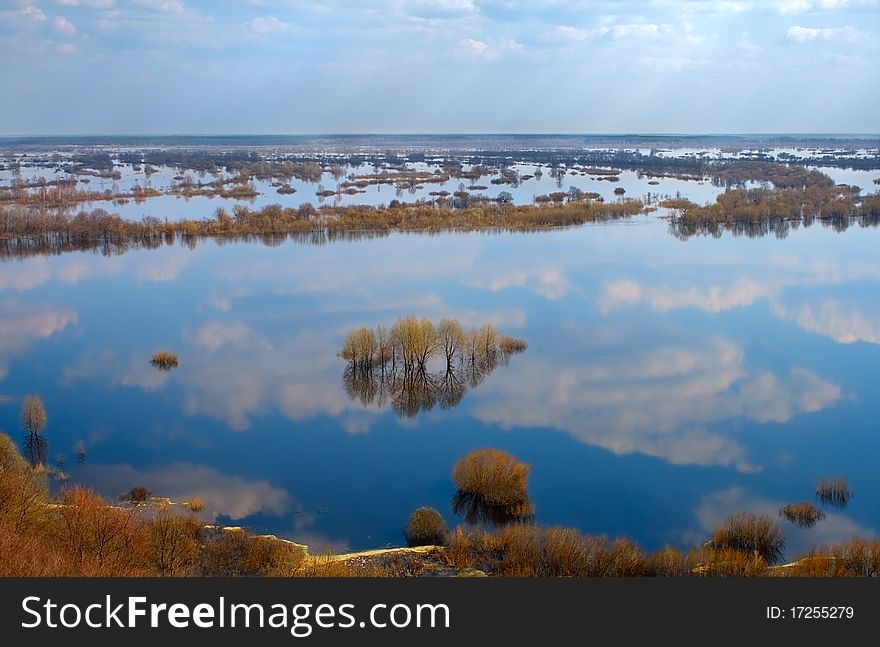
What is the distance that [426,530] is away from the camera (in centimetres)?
912

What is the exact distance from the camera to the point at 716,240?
26828 millimetres

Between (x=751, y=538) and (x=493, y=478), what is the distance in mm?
2922

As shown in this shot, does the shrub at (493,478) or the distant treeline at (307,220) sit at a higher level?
the distant treeline at (307,220)

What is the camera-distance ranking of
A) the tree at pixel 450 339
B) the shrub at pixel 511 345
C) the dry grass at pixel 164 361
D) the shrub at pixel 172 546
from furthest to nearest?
1. the shrub at pixel 511 345
2. the dry grass at pixel 164 361
3. the tree at pixel 450 339
4. the shrub at pixel 172 546

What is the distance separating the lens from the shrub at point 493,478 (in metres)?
9.86

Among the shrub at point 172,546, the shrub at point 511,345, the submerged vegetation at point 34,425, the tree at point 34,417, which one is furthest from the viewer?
the shrub at point 511,345

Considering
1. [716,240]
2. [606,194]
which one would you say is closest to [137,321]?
[716,240]

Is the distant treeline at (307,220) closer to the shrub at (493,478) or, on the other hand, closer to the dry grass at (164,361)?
the dry grass at (164,361)

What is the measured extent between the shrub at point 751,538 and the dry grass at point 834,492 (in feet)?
4.92

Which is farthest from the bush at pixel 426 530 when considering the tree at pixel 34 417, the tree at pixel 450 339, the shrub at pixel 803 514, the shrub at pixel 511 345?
the shrub at pixel 511 345

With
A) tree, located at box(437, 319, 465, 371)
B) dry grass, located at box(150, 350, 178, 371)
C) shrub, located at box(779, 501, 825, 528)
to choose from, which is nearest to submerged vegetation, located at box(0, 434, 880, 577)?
shrub, located at box(779, 501, 825, 528)

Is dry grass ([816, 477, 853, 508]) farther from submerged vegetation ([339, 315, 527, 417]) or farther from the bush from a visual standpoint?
submerged vegetation ([339, 315, 527, 417])

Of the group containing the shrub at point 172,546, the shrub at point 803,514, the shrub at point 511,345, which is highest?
the shrub at point 511,345

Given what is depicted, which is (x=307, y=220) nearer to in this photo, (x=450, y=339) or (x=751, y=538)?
(x=450, y=339)
